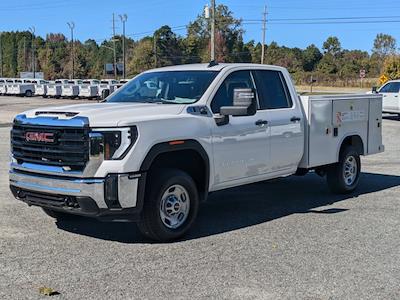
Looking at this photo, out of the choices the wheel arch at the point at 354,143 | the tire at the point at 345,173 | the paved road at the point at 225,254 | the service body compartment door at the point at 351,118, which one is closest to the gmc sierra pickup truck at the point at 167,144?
the service body compartment door at the point at 351,118

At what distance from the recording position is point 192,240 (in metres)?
6.53

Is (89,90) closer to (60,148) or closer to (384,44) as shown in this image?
(60,148)

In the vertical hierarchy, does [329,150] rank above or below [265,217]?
above

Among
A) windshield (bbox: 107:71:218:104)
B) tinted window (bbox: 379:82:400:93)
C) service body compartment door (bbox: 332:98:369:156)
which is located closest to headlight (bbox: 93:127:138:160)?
windshield (bbox: 107:71:218:104)

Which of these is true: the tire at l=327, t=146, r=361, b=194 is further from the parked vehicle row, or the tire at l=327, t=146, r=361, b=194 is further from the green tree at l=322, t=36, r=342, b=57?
the green tree at l=322, t=36, r=342, b=57

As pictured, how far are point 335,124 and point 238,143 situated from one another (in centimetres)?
244

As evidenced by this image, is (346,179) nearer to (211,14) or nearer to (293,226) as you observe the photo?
(293,226)

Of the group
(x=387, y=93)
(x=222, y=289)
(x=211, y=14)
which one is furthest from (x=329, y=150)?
(x=211, y=14)

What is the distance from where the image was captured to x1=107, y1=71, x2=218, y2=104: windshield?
278 inches

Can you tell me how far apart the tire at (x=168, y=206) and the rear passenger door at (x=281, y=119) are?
158 centimetres

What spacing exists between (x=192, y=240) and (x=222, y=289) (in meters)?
1.61

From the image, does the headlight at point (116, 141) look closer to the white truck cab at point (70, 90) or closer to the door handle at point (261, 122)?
the door handle at point (261, 122)

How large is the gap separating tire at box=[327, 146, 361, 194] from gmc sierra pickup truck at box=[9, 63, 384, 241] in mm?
540

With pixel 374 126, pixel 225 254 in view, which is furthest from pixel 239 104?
pixel 374 126
